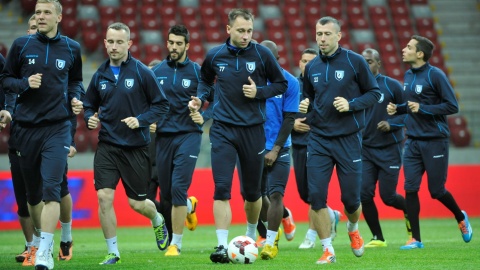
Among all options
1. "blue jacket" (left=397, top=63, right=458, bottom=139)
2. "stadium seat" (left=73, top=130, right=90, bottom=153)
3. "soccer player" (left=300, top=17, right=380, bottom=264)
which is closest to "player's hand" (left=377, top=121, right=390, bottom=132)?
"blue jacket" (left=397, top=63, right=458, bottom=139)

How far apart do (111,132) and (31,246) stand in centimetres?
169

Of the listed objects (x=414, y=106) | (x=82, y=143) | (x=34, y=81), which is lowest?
(x=82, y=143)

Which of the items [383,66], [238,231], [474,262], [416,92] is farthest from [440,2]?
[474,262]

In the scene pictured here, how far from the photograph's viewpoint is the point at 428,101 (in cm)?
1170

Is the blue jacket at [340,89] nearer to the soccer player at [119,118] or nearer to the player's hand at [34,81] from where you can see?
the soccer player at [119,118]

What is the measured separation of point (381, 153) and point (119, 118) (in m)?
4.42

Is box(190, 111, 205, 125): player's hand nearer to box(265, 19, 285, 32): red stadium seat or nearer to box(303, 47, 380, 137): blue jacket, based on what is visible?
box(303, 47, 380, 137): blue jacket

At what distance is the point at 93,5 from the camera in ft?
79.3

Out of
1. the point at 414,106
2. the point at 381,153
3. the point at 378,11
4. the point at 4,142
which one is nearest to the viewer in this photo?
the point at 414,106

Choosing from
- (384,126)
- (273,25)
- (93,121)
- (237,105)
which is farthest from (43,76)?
(273,25)

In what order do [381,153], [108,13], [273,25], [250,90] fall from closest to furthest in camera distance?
[250,90]
[381,153]
[108,13]
[273,25]

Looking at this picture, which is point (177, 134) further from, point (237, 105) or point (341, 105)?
point (341, 105)

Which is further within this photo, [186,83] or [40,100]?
[186,83]

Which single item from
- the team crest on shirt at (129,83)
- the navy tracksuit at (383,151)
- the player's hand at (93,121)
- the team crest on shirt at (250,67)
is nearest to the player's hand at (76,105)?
the player's hand at (93,121)
